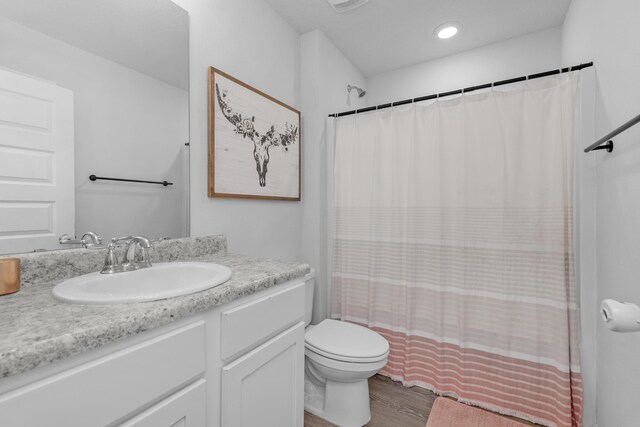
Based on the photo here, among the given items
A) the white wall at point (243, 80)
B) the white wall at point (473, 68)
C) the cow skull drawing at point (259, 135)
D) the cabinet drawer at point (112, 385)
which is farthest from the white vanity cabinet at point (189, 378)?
the white wall at point (473, 68)

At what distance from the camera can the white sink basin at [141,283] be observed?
2.30ft

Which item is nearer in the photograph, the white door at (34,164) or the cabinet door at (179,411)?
the cabinet door at (179,411)

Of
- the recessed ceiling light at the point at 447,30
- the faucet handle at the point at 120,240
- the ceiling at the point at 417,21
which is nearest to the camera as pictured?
the faucet handle at the point at 120,240

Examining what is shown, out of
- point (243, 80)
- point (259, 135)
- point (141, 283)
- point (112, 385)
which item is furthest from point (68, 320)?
point (243, 80)

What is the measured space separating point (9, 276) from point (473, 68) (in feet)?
9.61

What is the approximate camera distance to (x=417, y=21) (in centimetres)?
194

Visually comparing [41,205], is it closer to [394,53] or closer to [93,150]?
[93,150]

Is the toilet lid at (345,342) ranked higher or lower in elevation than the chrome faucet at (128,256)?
lower

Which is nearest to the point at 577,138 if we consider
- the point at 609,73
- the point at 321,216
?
the point at 609,73

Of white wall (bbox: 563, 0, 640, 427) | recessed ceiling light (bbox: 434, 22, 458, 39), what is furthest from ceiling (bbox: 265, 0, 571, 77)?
white wall (bbox: 563, 0, 640, 427)

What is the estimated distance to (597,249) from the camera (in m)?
1.31

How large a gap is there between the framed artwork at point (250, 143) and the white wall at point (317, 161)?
0.11m

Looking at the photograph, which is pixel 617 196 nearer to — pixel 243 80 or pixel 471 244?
pixel 471 244

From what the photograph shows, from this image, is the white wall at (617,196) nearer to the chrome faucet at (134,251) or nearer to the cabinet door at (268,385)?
the cabinet door at (268,385)
